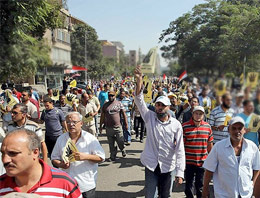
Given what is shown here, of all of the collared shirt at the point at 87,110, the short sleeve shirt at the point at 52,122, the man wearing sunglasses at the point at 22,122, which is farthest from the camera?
the collared shirt at the point at 87,110

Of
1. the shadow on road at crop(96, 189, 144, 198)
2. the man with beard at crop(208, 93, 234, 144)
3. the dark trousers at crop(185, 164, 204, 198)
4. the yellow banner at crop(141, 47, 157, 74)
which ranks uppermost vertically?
the yellow banner at crop(141, 47, 157, 74)

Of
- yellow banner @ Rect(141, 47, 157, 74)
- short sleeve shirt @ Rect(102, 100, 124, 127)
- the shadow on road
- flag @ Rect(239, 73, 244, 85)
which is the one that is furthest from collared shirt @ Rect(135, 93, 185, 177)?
short sleeve shirt @ Rect(102, 100, 124, 127)

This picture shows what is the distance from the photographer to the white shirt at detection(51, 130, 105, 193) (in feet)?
11.3

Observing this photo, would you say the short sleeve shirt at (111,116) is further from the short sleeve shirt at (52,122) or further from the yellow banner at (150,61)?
the yellow banner at (150,61)

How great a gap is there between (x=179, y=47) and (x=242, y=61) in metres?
0.70

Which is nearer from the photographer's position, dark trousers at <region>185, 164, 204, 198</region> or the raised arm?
the raised arm

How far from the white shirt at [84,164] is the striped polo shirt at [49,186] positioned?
50.4 inches

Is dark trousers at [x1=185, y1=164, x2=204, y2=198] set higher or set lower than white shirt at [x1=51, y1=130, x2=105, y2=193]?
lower

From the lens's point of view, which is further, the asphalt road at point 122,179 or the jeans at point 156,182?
the asphalt road at point 122,179

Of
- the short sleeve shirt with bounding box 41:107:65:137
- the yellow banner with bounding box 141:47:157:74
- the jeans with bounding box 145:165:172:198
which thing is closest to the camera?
the yellow banner with bounding box 141:47:157:74

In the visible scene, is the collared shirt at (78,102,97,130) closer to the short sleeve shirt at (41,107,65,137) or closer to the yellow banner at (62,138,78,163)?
the short sleeve shirt at (41,107,65,137)

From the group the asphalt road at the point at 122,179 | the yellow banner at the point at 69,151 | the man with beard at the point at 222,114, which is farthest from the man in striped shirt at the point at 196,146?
the yellow banner at the point at 69,151

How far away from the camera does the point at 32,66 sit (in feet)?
11.4

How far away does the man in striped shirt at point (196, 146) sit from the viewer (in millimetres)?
4332
